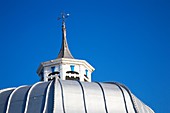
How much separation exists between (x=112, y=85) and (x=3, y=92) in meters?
10.0

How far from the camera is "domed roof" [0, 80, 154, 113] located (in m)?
56.0

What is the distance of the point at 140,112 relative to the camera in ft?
191

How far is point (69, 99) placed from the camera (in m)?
56.6

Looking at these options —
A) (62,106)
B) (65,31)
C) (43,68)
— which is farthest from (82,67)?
(62,106)

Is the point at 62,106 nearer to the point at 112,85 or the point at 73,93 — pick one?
the point at 73,93

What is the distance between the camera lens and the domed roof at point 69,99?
5597 centimetres

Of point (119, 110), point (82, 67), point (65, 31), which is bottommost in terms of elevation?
point (119, 110)

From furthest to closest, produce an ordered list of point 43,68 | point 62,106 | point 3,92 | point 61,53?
1. point 61,53
2. point 43,68
3. point 3,92
4. point 62,106

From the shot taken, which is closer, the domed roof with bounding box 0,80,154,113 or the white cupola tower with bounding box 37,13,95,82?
the domed roof with bounding box 0,80,154,113

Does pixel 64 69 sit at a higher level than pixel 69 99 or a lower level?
higher

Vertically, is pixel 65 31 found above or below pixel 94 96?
above

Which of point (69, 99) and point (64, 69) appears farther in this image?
point (64, 69)

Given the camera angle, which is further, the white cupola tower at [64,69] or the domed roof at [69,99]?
the white cupola tower at [64,69]

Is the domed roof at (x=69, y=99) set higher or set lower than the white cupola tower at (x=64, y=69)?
lower
